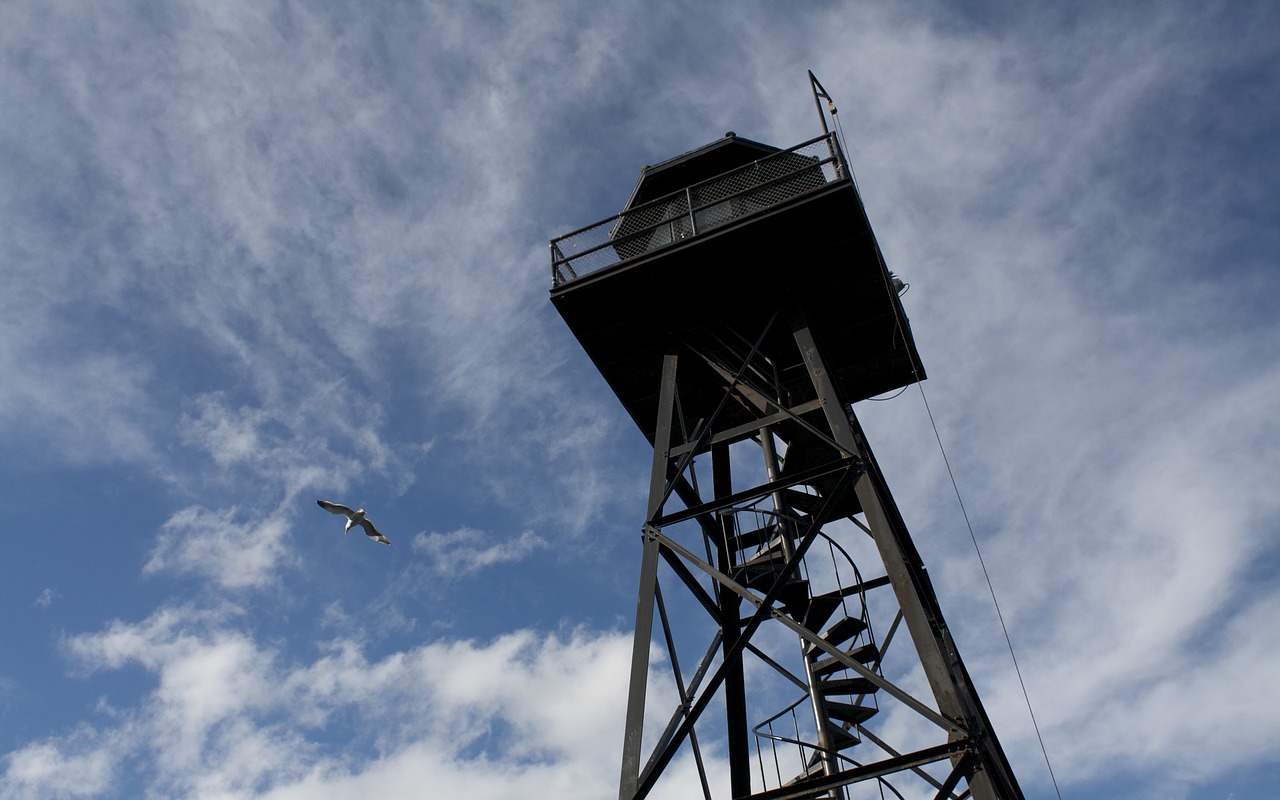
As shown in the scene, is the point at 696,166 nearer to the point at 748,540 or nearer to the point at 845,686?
the point at 748,540

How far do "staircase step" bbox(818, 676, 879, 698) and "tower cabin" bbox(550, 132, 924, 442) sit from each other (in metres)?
3.27

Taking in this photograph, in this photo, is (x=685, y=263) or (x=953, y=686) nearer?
(x=953, y=686)

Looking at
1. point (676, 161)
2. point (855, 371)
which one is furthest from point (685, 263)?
point (855, 371)

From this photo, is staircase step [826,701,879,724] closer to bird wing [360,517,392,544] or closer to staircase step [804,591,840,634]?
staircase step [804,591,840,634]

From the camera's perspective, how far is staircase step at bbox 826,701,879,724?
1219cm

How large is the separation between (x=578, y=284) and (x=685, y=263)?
142cm

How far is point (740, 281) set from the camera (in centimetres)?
1327

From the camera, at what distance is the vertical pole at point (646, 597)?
9.88 meters

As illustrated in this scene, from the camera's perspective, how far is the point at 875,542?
34.3ft

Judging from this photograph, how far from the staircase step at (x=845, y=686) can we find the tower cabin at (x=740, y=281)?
327cm

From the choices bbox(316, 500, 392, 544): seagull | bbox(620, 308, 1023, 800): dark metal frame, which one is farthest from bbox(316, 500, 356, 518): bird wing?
bbox(620, 308, 1023, 800): dark metal frame

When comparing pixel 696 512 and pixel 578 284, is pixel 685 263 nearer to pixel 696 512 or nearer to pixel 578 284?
pixel 578 284

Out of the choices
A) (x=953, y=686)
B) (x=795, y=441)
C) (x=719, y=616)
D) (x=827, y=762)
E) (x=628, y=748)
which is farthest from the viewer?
(x=795, y=441)

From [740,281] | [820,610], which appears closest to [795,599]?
[820,610]
